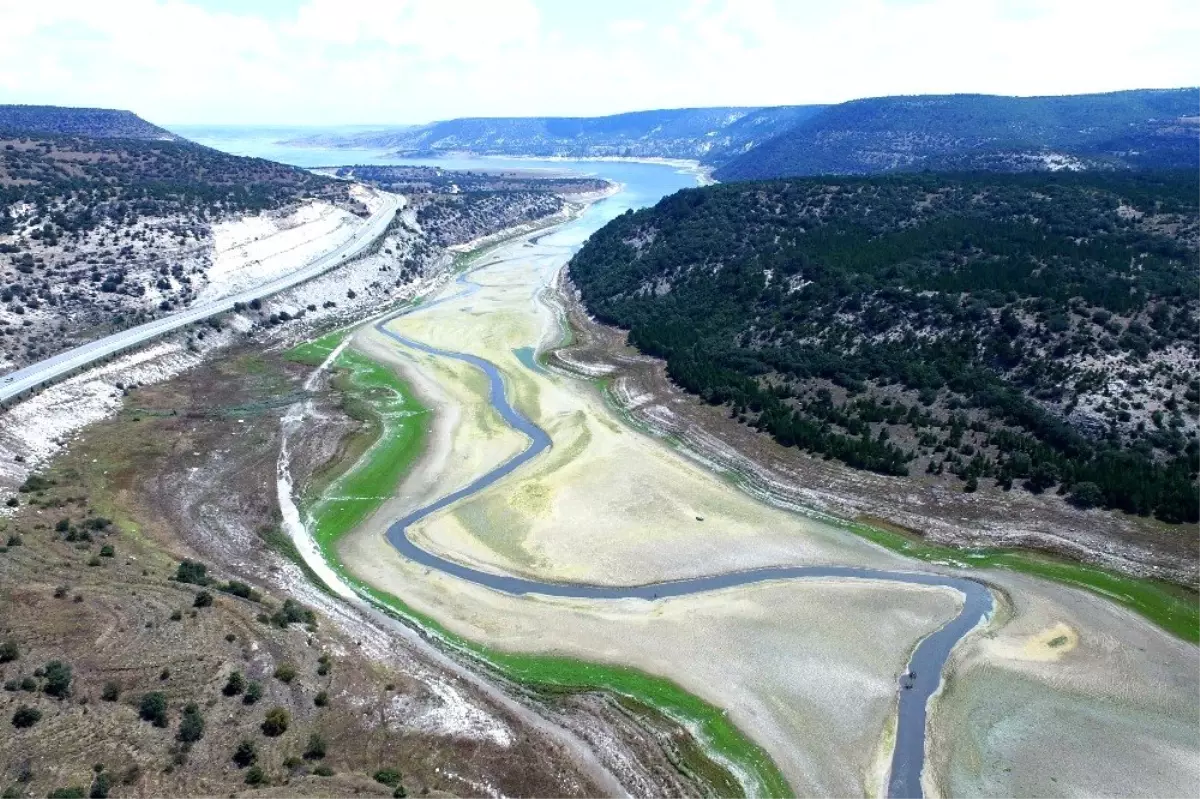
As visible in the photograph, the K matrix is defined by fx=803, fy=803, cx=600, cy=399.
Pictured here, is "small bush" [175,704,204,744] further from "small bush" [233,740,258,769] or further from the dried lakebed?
the dried lakebed

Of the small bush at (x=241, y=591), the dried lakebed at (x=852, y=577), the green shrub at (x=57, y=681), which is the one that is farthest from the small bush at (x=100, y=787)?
the dried lakebed at (x=852, y=577)

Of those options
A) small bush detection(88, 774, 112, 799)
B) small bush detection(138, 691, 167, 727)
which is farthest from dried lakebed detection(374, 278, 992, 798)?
small bush detection(88, 774, 112, 799)

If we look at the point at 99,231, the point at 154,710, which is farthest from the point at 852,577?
the point at 99,231

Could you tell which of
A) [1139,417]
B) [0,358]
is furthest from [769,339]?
[0,358]

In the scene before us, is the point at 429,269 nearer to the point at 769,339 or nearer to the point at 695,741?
the point at 769,339

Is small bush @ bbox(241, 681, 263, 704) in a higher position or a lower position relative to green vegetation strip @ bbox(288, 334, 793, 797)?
higher

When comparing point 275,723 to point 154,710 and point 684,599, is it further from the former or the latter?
point 684,599

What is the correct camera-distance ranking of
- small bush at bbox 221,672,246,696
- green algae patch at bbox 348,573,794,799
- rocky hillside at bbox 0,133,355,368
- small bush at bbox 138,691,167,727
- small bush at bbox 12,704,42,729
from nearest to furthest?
1. small bush at bbox 12,704,42,729
2. small bush at bbox 138,691,167,727
3. green algae patch at bbox 348,573,794,799
4. small bush at bbox 221,672,246,696
5. rocky hillside at bbox 0,133,355,368
